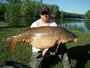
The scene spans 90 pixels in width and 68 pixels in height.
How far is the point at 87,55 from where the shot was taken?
5.73 meters

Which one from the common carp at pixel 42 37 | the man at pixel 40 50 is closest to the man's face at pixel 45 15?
the man at pixel 40 50

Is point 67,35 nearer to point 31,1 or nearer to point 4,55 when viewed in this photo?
point 4,55

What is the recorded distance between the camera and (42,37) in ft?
10.3

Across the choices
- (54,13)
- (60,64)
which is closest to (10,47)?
A: (60,64)

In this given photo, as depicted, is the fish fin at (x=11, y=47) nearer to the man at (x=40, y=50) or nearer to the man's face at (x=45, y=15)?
the man at (x=40, y=50)

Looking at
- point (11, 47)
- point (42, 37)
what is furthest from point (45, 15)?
point (11, 47)

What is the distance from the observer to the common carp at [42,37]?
10.2ft

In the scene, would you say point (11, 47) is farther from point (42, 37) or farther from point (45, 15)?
point (45, 15)

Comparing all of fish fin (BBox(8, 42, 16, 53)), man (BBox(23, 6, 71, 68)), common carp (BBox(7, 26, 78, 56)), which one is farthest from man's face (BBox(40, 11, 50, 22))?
fish fin (BBox(8, 42, 16, 53))

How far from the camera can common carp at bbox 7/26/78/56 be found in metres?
3.12

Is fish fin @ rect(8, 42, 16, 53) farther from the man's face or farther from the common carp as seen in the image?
the man's face

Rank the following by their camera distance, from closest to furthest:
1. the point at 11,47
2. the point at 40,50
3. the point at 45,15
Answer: the point at 11,47 < the point at 45,15 < the point at 40,50

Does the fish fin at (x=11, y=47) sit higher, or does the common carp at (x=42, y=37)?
the common carp at (x=42, y=37)

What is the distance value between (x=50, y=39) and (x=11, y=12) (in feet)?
226
